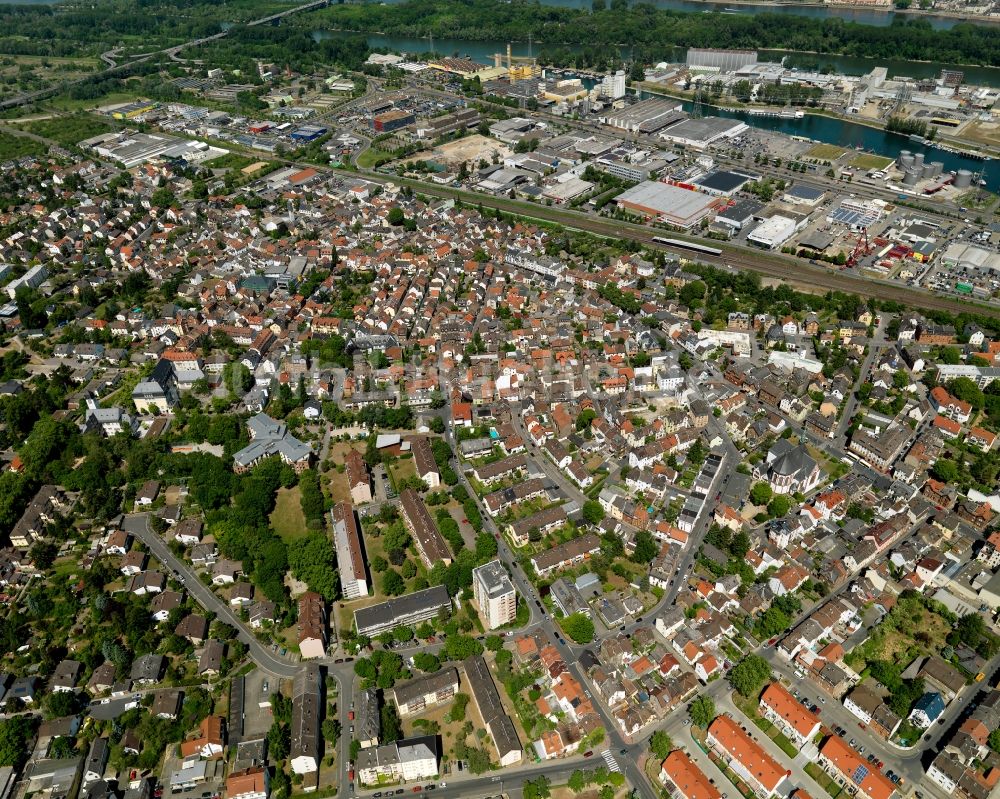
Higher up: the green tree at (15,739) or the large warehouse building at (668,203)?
the large warehouse building at (668,203)

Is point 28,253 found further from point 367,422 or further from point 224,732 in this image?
point 224,732

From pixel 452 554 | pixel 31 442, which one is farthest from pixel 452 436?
pixel 31 442

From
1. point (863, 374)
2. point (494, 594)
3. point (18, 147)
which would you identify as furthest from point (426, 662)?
point (18, 147)

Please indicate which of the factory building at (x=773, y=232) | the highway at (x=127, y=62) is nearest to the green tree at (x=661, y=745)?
the factory building at (x=773, y=232)

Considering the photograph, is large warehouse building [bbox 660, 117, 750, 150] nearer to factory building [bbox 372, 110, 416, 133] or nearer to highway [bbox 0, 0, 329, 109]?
factory building [bbox 372, 110, 416, 133]

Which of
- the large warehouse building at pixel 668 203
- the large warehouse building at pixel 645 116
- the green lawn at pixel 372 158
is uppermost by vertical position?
the large warehouse building at pixel 645 116

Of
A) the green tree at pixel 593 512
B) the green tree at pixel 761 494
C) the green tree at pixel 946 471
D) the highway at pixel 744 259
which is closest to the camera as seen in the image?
the green tree at pixel 593 512

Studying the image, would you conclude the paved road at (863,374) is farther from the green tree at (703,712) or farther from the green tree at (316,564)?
the green tree at (316,564)

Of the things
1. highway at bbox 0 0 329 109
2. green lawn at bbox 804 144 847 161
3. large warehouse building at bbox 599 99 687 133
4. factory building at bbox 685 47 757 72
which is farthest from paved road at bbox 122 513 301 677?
factory building at bbox 685 47 757 72
